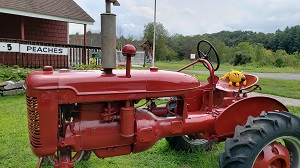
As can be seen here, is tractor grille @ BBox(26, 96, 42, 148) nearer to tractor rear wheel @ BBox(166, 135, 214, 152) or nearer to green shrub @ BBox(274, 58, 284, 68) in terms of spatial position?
tractor rear wheel @ BBox(166, 135, 214, 152)

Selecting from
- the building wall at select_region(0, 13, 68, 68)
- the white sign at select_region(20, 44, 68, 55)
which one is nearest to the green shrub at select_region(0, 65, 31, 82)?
the white sign at select_region(20, 44, 68, 55)

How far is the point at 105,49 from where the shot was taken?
232cm

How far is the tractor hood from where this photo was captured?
7.16ft

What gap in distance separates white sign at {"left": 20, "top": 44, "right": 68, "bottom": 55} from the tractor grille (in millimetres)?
9181

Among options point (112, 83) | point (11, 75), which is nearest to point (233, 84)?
point (112, 83)

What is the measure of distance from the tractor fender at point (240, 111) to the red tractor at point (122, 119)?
11mm

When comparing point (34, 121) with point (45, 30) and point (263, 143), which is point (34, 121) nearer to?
point (263, 143)

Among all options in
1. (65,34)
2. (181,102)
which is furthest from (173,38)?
(181,102)

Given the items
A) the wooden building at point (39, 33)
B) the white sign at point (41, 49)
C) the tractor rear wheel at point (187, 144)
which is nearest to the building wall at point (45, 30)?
the wooden building at point (39, 33)

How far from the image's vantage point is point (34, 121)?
7.20 feet

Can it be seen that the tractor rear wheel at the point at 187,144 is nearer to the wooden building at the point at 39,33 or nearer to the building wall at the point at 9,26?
the wooden building at the point at 39,33

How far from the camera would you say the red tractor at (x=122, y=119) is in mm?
2213

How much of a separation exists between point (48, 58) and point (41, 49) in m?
1.59

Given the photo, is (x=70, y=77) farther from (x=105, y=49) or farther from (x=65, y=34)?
(x=65, y=34)
